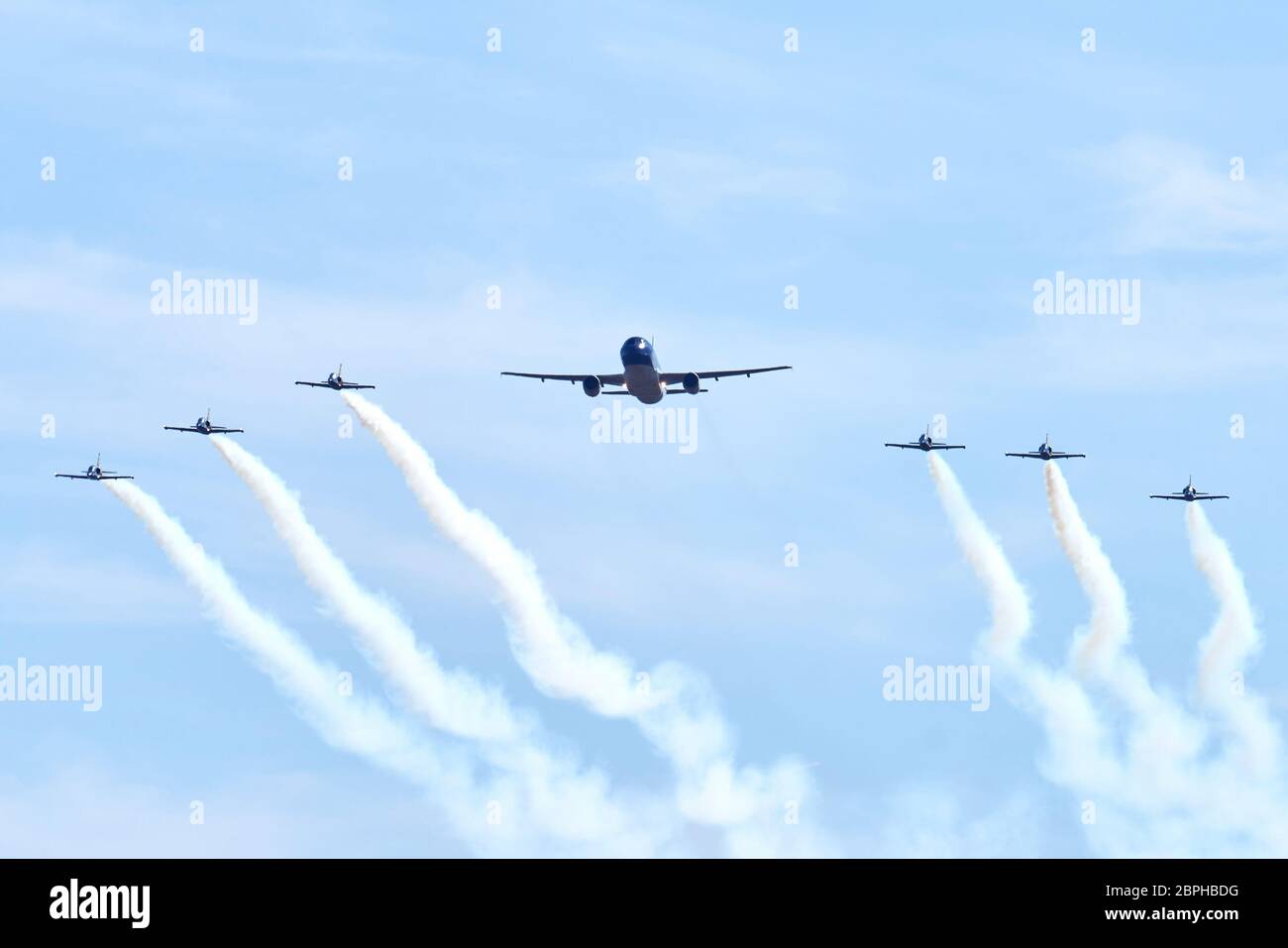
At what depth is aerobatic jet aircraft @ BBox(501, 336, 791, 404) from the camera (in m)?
177

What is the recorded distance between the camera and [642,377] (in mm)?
178000

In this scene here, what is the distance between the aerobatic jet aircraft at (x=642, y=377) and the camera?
177250 millimetres
